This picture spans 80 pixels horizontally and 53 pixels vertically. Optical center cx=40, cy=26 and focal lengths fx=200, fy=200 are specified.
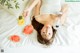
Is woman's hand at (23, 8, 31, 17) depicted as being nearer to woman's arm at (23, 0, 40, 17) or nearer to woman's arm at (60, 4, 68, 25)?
woman's arm at (23, 0, 40, 17)

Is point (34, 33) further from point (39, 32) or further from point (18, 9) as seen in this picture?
point (18, 9)

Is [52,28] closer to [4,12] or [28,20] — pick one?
[28,20]

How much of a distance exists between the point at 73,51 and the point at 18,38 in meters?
0.38

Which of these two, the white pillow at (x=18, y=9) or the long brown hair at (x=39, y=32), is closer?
the long brown hair at (x=39, y=32)

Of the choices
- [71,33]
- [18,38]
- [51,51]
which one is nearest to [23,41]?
[18,38]

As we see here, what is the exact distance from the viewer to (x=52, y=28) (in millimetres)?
1414

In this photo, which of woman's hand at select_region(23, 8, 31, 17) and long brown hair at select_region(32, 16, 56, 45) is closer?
long brown hair at select_region(32, 16, 56, 45)

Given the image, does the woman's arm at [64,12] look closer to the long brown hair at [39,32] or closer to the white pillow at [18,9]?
the long brown hair at [39,32]

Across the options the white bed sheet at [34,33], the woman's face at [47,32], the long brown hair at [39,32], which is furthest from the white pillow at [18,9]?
the woman's face at [47,32]

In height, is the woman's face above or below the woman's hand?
below

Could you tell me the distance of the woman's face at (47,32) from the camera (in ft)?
4.40

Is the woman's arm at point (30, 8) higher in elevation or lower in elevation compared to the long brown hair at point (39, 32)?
higher

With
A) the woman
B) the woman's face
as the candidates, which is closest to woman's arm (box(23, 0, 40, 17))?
the woman

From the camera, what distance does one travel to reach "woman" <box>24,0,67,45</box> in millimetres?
1343
